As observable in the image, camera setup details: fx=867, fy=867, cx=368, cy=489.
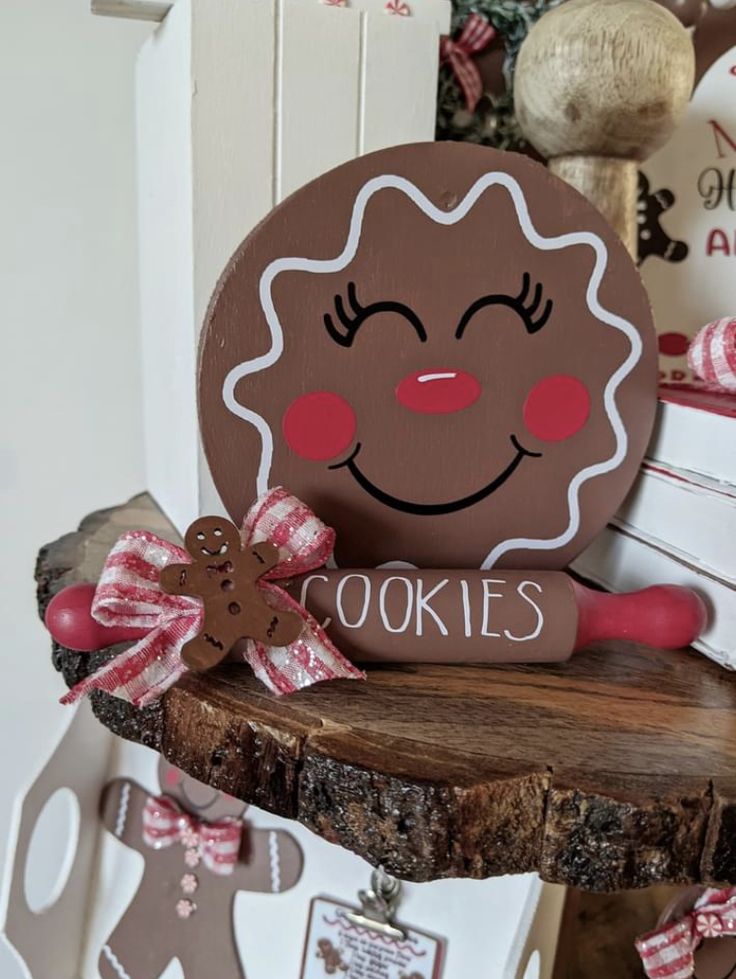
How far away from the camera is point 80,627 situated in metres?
0.48

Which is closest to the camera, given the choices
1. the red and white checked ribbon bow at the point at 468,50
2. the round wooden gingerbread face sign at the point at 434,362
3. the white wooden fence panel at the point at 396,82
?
the round wooden gingerbread face sign at the point at 434,362

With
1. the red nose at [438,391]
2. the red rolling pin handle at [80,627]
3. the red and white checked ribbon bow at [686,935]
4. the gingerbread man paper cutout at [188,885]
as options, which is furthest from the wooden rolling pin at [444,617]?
the gingerbread man paper cutout at [188,885]

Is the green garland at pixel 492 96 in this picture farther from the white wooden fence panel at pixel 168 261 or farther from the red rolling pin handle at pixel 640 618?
the red rolling pin handle at pixel 640 618

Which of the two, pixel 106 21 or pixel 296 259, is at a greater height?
pixel 106 21

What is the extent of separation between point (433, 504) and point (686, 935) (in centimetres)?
37

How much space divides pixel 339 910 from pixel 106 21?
0.82 metres

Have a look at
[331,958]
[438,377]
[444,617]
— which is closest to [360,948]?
[331,958]

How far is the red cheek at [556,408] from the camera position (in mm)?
543

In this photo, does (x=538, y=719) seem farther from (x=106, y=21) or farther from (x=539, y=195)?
(x=106, y=21)

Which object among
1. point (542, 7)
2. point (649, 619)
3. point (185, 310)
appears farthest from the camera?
point (542, 7)

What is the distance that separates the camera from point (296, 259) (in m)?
0.50

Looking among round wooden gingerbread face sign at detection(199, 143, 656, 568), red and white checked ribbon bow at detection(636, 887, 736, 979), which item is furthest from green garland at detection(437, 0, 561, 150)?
red and white checked ribbon bow at detection(636, 887, 736, 979)

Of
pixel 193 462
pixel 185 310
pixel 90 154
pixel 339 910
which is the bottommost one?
pixel 339 910

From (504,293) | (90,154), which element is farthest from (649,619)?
A: (90,154)
